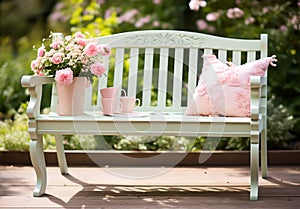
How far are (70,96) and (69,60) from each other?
0.21m

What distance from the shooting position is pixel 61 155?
13.3ft

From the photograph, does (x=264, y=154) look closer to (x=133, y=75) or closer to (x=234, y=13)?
(x=133, y=75)

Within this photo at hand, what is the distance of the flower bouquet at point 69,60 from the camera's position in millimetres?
3490

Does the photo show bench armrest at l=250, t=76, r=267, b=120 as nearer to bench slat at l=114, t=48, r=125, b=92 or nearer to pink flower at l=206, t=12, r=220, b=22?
bench slat at l=114, t=48, r=125, b=92

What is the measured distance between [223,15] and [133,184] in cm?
226

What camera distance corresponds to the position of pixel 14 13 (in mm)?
13445

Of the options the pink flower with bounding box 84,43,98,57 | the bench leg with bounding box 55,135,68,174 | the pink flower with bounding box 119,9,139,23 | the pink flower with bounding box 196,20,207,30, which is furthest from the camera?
the pink flower with bounding box 119,9,139,23

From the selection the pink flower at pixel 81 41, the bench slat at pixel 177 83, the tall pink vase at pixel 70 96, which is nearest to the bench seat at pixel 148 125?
the tall pink vase at pixel 70 96

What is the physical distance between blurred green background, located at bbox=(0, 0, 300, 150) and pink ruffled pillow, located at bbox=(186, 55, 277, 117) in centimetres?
93

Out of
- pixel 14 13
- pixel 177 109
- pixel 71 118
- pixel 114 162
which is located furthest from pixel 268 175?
pixel 14 13

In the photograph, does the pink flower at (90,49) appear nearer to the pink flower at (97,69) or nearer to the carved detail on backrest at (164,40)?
the pink flower at (97,69)

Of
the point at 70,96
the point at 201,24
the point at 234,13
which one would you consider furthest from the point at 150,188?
the point at 201,24

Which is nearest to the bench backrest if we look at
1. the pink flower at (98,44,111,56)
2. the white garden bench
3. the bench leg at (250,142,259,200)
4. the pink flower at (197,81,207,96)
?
the white garden bench

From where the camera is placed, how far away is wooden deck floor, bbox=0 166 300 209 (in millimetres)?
3281
